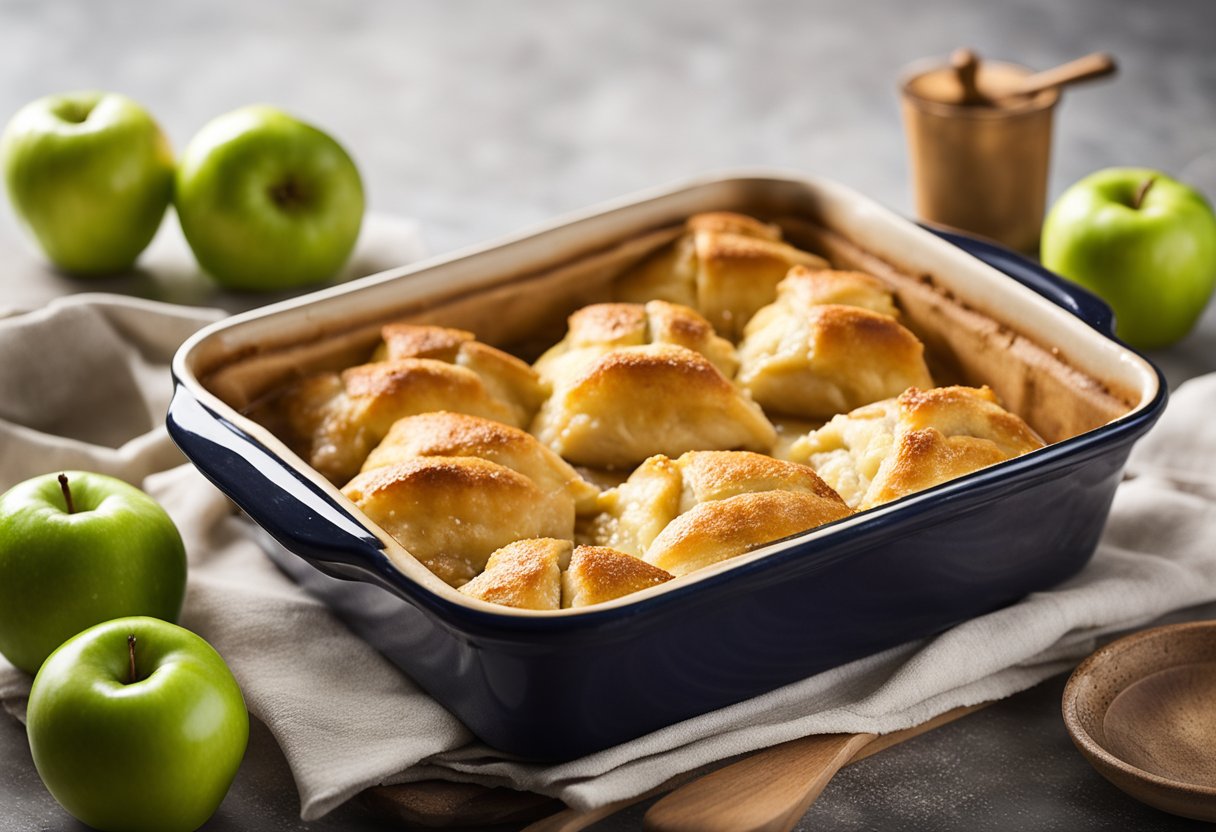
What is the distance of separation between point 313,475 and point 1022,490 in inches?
28.3

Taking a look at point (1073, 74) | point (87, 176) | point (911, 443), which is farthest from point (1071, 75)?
point (87, 176)

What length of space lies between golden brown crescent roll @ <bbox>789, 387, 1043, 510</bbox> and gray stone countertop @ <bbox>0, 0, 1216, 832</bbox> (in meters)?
0.78

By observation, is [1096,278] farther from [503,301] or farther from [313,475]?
[313,475]

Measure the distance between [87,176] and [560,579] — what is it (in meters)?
1.38

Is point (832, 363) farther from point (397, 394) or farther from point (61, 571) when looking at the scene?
point (61, 571)

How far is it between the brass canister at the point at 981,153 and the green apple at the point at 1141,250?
0.19 m

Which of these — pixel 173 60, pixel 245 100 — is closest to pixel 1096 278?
pixel 245 100

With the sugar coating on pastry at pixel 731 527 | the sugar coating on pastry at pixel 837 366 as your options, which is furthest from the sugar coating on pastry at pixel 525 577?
the sugar coating on pastry at pixel 837 366

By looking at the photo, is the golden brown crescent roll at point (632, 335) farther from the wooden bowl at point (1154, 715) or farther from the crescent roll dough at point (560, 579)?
the wooden bowl at point (1154, 715)

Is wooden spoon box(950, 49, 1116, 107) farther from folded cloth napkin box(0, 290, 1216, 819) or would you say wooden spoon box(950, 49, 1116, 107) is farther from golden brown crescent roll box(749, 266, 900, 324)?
golden brown crescent roll box(749, 266, 900, 324)

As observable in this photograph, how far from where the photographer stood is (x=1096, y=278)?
242 centimetres

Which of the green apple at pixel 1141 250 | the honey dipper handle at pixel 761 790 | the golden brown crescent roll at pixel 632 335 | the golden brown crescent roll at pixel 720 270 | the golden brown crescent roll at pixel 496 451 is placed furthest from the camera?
the green apple at pixel 1141 250

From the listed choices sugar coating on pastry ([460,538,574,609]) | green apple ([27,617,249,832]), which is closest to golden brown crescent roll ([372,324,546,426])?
sugar coating on pastry ([460,538,574,609])

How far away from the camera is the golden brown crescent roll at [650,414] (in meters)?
1.86
